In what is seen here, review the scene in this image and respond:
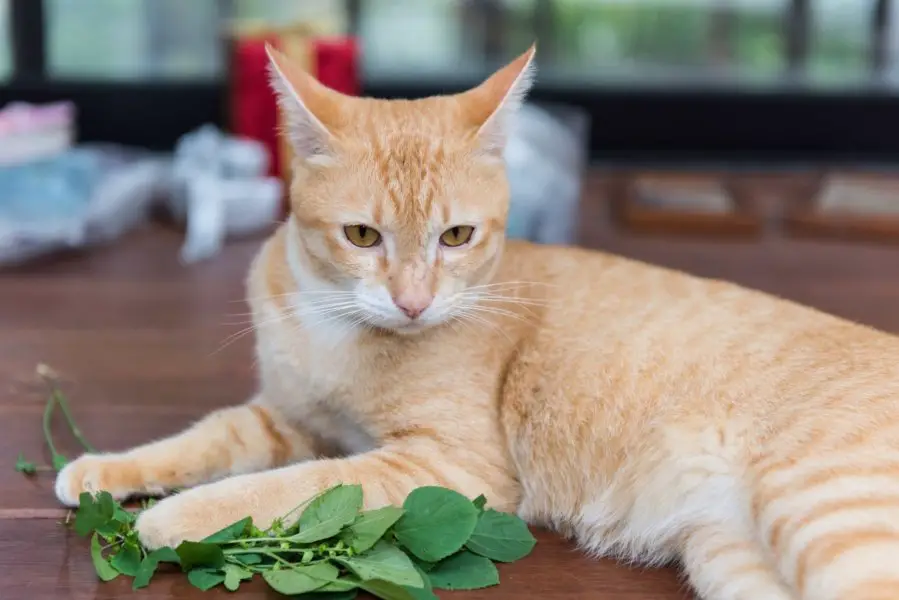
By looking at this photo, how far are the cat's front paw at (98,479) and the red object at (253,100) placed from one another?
4.43 feet

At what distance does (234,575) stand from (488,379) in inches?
14.3

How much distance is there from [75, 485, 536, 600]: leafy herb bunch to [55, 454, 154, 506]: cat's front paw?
9 cm

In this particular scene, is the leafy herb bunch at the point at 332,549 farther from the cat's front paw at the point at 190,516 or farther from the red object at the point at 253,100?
the red object at the point at 253,100

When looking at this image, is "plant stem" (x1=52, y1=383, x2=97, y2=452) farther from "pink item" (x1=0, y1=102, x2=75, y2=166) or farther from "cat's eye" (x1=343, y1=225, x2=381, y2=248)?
"pink item" (x1=0, y1=102, x2=75, y2=166)

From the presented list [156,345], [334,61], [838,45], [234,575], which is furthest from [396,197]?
[838,45]

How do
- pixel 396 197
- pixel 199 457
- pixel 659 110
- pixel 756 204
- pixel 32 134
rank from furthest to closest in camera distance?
pixel 659 110 → pixel 756 204 → pixel 32 134 → pixel 199 457 → pixel 396 197

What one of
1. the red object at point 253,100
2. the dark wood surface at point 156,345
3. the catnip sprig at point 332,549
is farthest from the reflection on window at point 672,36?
the catnip sprig at point 332,549

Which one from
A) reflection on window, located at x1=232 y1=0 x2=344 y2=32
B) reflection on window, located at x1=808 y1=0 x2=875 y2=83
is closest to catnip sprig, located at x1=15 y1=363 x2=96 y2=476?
reflection on window, located at x1=232 y1=0 x2=344 y2=32

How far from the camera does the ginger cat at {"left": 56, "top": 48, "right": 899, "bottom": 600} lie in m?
1.11

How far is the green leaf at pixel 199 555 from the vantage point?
1054mm

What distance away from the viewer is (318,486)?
Result: 1140 mm

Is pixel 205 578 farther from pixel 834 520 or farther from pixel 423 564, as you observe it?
pixel 834 520

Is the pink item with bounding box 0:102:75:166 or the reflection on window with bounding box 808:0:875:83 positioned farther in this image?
the reflection on window with bounding box 808:0:875:83

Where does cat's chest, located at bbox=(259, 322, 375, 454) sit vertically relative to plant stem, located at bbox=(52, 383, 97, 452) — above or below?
above
